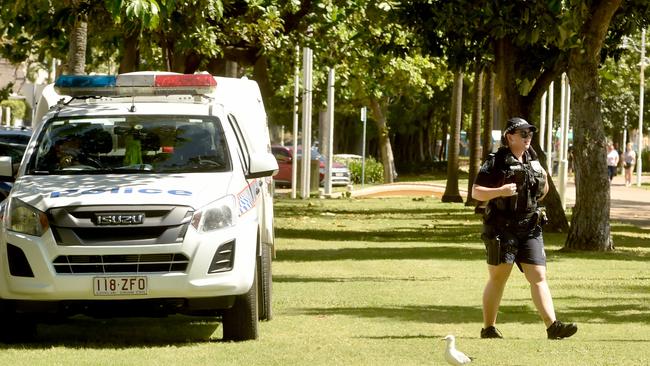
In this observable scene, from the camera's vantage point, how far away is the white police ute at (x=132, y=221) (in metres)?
10.9

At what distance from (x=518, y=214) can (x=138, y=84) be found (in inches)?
142

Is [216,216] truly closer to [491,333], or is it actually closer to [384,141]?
[491,333]

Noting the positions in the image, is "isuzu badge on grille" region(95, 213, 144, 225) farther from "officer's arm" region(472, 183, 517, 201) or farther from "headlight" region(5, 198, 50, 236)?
"officer's arm" region(472, 183, 517, 201)

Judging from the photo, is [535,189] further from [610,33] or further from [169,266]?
[610,33]

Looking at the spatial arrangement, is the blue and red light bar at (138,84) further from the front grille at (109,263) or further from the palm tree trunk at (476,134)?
the palm tree trunk at (476,134)

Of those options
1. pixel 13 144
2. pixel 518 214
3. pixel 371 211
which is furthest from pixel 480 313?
pixel 371 211

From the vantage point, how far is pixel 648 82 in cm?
7769

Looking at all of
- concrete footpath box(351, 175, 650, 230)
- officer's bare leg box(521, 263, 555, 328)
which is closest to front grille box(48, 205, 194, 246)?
officer's bare leg box(521, 263, 555, 328)

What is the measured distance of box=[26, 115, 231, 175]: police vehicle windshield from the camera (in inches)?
468

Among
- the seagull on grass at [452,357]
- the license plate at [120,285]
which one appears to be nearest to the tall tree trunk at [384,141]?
the license plate at [120,285]

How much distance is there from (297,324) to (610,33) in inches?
567

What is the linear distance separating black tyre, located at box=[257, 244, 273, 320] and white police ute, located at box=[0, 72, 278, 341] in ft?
0.48

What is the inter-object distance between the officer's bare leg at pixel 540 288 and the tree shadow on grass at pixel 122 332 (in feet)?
8.17

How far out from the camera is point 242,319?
11.4 meters
